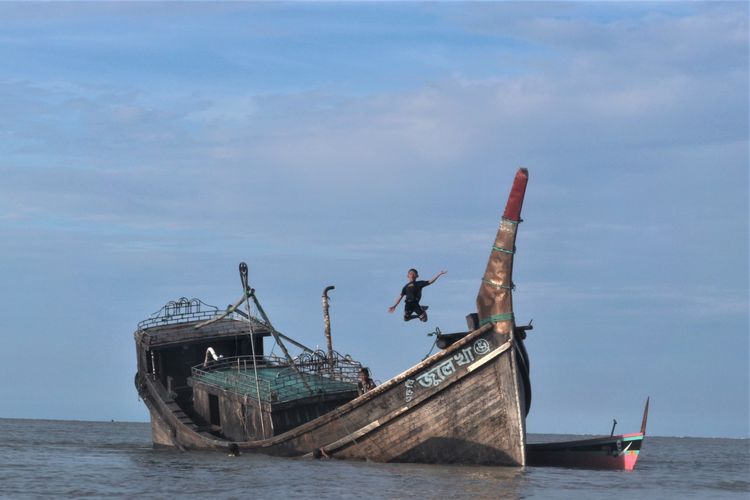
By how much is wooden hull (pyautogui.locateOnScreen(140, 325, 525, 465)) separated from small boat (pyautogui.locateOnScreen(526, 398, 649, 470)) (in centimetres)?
415

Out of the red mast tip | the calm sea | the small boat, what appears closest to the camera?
the calm sea

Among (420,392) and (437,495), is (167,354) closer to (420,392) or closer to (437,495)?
(420,392)

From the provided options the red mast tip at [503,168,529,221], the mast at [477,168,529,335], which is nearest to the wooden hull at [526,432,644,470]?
the mast at [477,168,529,335]

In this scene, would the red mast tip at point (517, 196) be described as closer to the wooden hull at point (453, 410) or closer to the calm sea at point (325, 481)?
the wooden hull at point (453, 410)

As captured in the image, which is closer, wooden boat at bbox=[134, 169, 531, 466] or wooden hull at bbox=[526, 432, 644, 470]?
wooden boat at bbox=[134, 169, 531, 466]

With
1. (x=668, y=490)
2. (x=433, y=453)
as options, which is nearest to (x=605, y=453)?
(x=668, y=490)

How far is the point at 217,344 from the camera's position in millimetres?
34156

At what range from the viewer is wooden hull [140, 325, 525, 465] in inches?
914

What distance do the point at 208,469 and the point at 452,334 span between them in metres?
6.62

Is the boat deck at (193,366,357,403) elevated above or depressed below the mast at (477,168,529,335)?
below

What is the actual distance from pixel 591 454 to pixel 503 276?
6.70 meters

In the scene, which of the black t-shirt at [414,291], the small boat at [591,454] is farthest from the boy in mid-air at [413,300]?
the small boat at [591,454]

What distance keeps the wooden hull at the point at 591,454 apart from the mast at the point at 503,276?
18.2 ft

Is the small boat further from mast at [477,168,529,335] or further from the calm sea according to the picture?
mast at [477,168,529,335]
